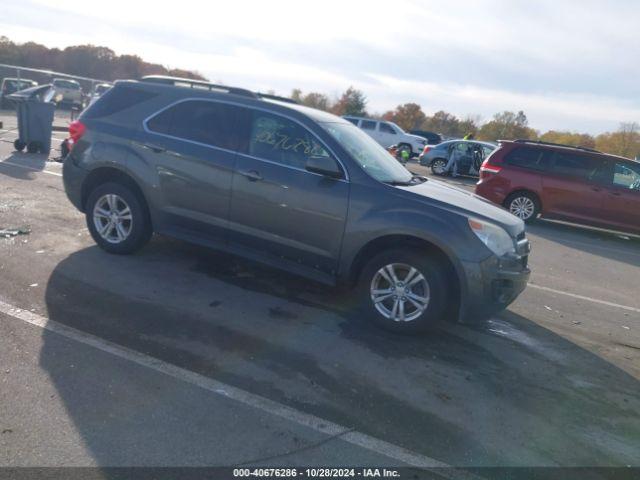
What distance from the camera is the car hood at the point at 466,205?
487cm

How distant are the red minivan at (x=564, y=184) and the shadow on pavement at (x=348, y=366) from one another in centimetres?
676

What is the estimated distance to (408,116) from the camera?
67125 millimetres

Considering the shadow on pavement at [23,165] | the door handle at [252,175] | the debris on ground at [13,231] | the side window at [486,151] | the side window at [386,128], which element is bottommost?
the debris on ground at [13,231]

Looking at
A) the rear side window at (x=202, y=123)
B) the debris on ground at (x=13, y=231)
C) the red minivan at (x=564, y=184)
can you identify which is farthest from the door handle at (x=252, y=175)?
the red minivan at (x=564, y=184)

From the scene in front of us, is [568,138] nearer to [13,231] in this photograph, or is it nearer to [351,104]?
[351,104]

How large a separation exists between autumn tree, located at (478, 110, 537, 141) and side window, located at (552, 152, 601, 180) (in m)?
48.5

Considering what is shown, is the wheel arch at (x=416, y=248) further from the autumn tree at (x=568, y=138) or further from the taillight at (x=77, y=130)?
the autumn tree at (x=568, y=138)

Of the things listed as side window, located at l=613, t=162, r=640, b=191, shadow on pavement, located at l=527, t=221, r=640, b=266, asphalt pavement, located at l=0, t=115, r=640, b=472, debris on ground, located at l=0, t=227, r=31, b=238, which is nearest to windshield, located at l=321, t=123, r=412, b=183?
asphalt pavement, located at l=0, t=115, r=640, b=472

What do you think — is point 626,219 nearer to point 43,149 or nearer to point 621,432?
point 621,432

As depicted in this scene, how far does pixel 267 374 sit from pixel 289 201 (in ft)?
5.88

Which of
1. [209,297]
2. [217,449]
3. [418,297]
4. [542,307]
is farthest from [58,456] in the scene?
[542,307]

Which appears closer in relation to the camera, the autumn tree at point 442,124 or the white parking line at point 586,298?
the white parking line at point 586,298

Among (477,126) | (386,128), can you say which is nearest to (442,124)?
(477,126)

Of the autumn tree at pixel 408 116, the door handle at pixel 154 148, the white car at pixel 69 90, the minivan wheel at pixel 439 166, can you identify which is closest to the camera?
the door handle at pixel 154 148
